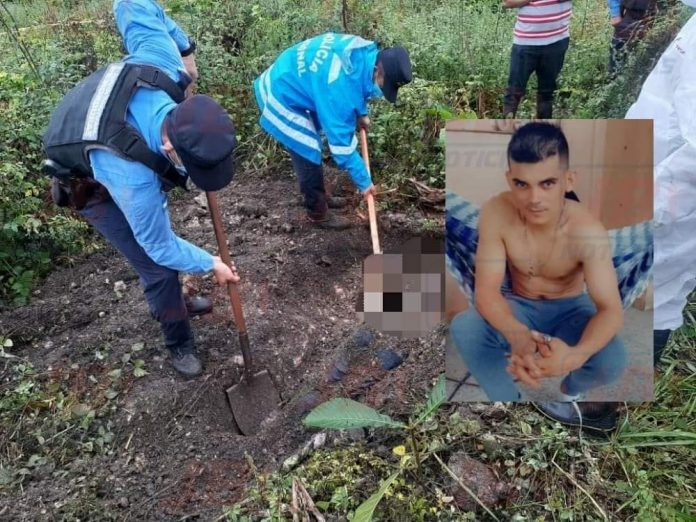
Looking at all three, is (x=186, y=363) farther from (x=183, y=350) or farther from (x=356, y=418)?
(x=356, y=418)

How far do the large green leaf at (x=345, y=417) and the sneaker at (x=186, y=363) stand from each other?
4.26 ft

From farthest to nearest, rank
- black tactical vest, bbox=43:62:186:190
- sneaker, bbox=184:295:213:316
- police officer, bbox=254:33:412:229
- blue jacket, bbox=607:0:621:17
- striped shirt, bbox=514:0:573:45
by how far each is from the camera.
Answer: blue jacket, bbox=607:0:621:17
striped shirt, bbox=514:0:573:45
sneaker, bbox=184:295:213:316
police officer, bbox=254:33:412:229
black tactical vest, bbox=43:62:186:190

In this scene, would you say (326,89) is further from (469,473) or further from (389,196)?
(469,473)

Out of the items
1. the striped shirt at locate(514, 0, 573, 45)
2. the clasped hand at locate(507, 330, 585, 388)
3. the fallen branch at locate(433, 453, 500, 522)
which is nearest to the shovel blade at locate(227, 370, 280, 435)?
the fallen branch at locate(433, 453, 500, 522)

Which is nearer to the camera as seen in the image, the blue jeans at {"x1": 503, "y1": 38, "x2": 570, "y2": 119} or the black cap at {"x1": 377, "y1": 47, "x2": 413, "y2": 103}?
the black cap at {"x1": 377, "y1": 47, "x2": 413, "y2": 103}

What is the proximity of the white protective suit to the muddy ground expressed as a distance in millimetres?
1110

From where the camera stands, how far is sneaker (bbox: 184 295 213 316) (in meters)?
3.56

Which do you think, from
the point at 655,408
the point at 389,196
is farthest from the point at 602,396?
the point at 389,196

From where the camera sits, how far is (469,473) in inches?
86.3

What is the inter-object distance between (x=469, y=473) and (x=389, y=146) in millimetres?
3003

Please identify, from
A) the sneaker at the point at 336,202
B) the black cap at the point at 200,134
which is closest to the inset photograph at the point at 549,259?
the black cap at the point at 200,134

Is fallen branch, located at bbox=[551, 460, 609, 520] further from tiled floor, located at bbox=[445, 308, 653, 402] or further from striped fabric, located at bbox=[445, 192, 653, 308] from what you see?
striped fabric, located at bbox=[445, 192, 653, 308]

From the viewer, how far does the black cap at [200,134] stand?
213 cm

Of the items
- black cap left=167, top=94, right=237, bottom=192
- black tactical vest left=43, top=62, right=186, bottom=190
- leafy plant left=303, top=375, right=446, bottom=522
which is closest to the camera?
leafy plant left=303, top=375, right=446, bottom=522
